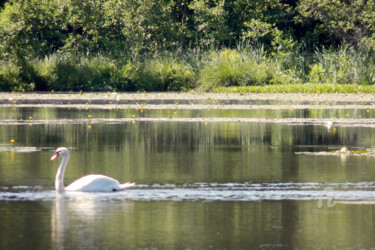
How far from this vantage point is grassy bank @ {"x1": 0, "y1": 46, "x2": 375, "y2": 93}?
35281mm

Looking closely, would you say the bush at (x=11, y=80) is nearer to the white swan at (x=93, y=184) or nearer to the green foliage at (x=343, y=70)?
the green foliage at (x=343, y=70)

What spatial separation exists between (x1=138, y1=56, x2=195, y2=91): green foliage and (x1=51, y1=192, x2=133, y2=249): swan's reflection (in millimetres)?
26543

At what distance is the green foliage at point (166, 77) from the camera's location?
3669 cm

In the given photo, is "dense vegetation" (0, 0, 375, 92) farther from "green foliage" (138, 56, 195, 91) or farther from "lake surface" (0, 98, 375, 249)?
"lake surface" (0, 98, 375, 249)

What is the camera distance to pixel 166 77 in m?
36.9

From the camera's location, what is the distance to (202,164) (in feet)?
42.7

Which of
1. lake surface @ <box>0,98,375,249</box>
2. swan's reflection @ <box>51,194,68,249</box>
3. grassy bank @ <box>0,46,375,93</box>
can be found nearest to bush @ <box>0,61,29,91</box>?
grassy bank @ <box>0,46,375,93</box>

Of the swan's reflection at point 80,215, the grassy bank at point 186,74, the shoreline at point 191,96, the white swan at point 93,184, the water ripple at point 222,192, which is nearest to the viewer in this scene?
the swan's reflection at point 80,215

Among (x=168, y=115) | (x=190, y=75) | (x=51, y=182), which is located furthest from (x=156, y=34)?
(x=51, y=182)

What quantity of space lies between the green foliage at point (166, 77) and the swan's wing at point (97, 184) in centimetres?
2627

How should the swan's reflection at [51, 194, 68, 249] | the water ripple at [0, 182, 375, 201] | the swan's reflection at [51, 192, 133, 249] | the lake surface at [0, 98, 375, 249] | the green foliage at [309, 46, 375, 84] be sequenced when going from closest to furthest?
the swan's reflection at [51, 194, 68, 249] < the swan's reflection at [51, 192, 133, 249] < the lake surface at [0, 98, 375, 249] < the water ripple at [0, 182, 375, 201] < the green foliage at [309, 46, 375, 84]

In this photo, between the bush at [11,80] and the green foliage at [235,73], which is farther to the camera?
the green foliage at [235,73]

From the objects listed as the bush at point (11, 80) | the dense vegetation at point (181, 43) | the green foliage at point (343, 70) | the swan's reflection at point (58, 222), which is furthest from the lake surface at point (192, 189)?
the green foliage at point (343, 70)

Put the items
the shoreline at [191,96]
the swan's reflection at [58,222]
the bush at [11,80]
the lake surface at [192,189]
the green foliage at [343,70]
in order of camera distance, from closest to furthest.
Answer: the swan's reflection at [58,222] < the lake surface at [192,189] < the shoreline at [191,96] < the bush at [11,80] < the green foliage at [343,70]
